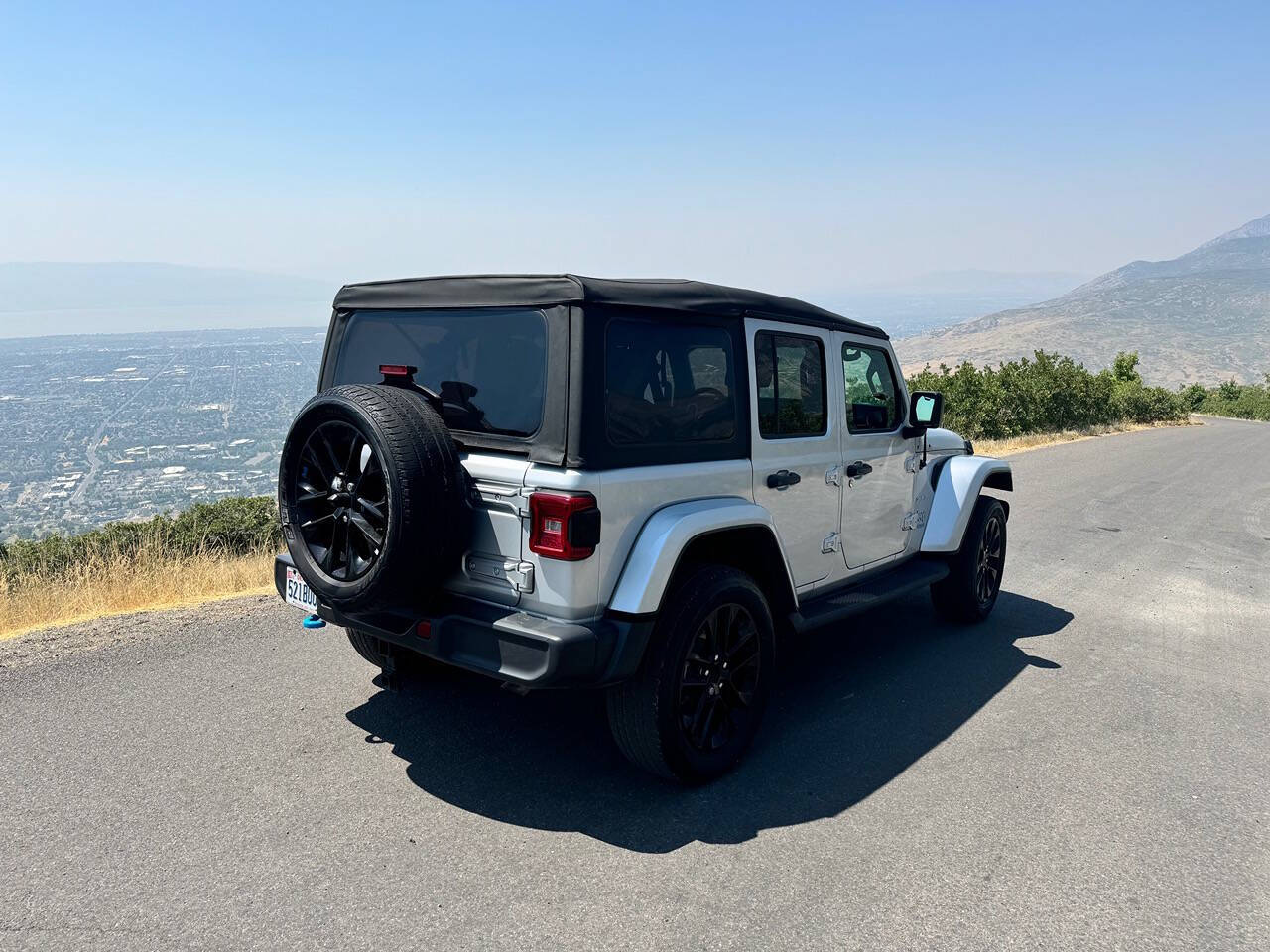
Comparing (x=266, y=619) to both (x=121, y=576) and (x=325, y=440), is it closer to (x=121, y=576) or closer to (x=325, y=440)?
(x=121, y=576)

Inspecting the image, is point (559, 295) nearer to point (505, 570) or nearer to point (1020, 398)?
point (505, 570)

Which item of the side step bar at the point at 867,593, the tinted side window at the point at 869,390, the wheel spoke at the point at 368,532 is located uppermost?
the tinted side window at the point at 869,390

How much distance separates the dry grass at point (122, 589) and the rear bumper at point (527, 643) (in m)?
3.24

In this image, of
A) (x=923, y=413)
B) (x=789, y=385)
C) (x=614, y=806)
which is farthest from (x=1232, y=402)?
(x=614, y=806)

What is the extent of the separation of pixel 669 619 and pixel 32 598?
15.7 feet

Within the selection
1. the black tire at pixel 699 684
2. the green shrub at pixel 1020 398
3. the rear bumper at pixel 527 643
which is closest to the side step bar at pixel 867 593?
the black tire at pixel 699 684

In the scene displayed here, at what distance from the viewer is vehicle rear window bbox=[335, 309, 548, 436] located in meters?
3.38

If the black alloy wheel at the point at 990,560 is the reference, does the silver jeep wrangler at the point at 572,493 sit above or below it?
above

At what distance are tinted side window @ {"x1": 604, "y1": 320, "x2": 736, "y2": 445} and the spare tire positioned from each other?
0.68 metres

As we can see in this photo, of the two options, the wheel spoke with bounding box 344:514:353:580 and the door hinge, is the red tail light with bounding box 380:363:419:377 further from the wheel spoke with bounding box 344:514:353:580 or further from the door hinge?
the door hinge

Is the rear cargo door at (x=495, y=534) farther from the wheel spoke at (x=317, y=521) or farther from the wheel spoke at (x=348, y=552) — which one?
the wheel spoke at (x=317, y=521)

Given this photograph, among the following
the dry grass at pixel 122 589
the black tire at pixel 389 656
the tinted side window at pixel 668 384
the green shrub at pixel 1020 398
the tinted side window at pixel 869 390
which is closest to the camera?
the tinted side window at pixel 668 384

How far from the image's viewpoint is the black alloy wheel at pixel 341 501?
10.8 feet

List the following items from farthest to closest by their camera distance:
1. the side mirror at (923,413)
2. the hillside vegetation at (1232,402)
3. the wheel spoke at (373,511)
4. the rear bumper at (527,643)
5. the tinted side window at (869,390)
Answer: the hillside vegetation at (1232,402) → the side mirror at (923,413) → the tinted side window at (869,390) → the wheel spoke at (373,511) → the rear bumper at (527,643)
